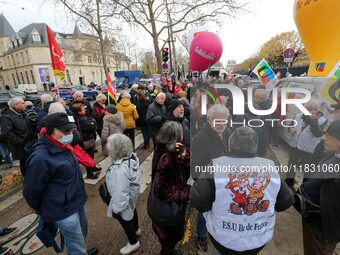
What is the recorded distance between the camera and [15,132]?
396 cm

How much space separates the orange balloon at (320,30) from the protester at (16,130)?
668 cm

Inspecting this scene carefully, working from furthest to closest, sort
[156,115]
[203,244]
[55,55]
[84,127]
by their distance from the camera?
[156,115] → [55,55] → [84,127] → [203,244]

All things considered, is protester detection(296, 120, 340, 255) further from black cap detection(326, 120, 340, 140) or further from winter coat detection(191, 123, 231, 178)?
winter coat detection(191, 123, 231, 178)

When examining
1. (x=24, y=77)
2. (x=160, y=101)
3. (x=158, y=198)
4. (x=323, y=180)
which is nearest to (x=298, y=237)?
(x=323, y=180)

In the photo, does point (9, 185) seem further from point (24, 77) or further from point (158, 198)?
point (24, 77)

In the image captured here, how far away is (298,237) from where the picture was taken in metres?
2.69

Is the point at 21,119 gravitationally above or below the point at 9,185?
above

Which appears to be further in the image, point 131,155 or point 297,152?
point 297,152

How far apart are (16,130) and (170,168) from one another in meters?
3.72

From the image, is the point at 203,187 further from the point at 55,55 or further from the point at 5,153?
the point at 5,153

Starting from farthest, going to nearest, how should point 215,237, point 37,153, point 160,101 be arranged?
point 160,101, point 37,153, point 215,237

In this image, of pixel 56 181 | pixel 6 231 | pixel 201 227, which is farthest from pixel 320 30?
pixel 6 231

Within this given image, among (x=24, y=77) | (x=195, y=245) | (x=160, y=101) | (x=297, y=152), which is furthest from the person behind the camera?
(x=24, y=77)

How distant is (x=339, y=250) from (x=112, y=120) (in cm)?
428
